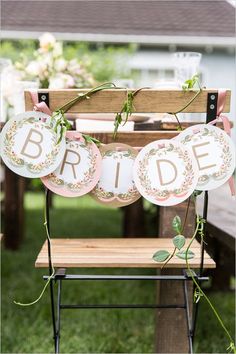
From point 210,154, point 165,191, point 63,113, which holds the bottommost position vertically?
point 165,191

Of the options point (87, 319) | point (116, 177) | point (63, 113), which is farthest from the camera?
point (87, 319)

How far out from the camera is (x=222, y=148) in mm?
1598

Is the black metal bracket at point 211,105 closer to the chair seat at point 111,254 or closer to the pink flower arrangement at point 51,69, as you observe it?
the chair seat at point 111,254

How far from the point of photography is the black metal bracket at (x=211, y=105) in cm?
160

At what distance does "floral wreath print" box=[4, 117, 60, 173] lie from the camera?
1.57 meters

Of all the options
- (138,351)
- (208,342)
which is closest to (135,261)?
(138,351)

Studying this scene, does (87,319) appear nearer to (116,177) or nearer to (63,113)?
(116,177)

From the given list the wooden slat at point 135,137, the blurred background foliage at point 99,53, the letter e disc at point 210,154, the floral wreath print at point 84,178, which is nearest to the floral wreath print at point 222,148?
the letter e disc at point 210,154

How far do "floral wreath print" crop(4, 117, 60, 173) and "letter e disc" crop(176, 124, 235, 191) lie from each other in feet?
1.21

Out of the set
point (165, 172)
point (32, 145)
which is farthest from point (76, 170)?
point (165, 172)

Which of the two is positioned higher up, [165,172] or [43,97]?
[43,97]

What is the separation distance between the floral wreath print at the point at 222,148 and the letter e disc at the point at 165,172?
0.04 m

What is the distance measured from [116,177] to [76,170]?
0.44 ft

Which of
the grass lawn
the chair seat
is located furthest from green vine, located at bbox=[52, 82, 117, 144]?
the grass lawn
